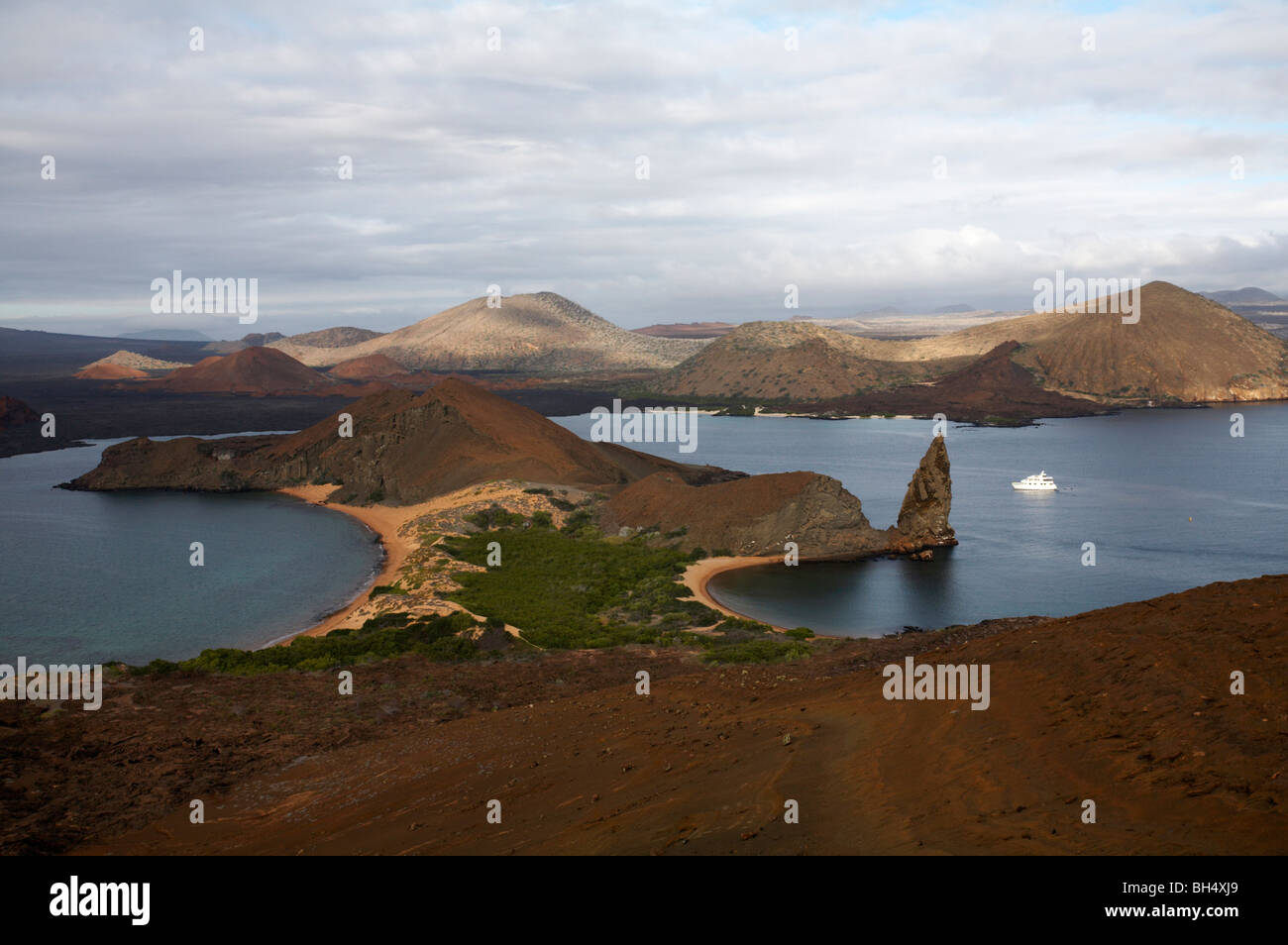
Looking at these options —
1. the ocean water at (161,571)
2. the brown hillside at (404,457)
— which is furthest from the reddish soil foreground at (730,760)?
the brown hillside at (404,457)

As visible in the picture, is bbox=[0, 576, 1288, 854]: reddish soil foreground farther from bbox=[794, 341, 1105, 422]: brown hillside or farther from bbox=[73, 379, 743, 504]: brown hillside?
bbox=[794, 341, 1105, 422]: brown hillside

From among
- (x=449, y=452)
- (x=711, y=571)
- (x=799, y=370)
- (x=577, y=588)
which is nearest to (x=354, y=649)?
(x=577, y=588)

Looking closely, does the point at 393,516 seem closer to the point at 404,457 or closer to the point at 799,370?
the point at 404,457

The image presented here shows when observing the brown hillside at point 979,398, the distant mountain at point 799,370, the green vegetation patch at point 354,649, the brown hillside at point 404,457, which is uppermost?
the distant mountain at point 799,370

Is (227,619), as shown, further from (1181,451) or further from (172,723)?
(1181,451)

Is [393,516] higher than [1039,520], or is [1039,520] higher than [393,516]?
[393,516]

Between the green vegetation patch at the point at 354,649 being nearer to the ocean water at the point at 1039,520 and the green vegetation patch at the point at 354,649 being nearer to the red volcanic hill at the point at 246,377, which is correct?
the ocean water at the point at 1039,520

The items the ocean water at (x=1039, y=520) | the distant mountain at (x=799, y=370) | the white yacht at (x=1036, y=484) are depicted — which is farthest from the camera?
the distant mountain at (x=799, y=370)
